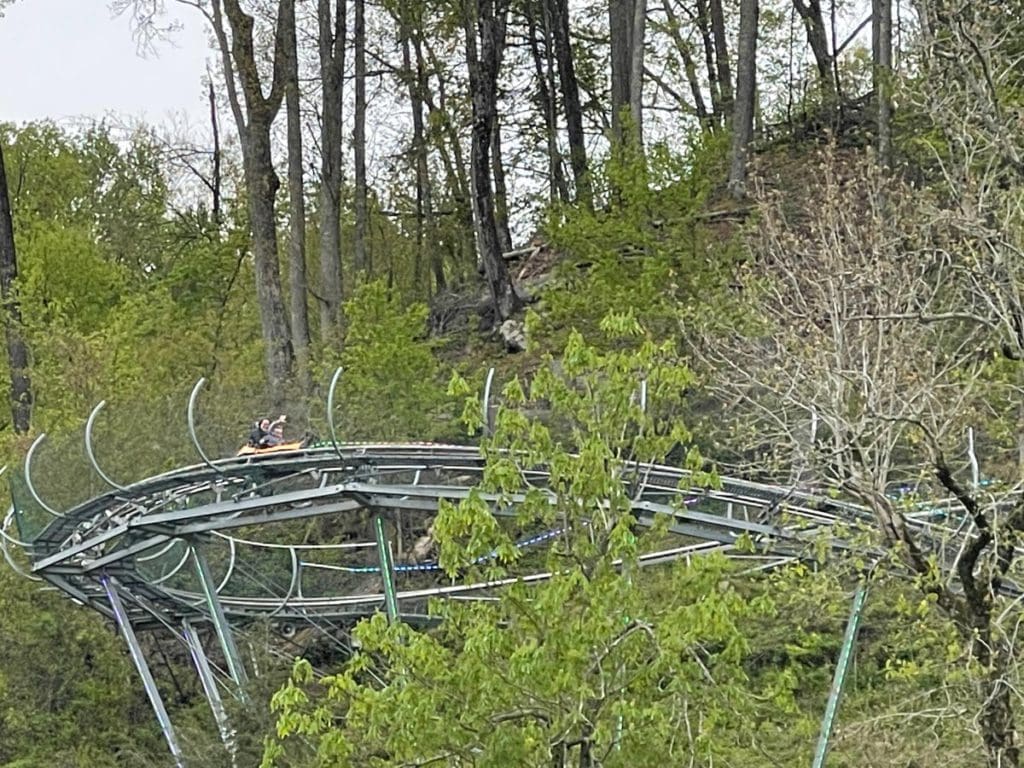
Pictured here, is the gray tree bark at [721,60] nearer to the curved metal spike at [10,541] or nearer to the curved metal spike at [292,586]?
the curved metal spike at [292,586]

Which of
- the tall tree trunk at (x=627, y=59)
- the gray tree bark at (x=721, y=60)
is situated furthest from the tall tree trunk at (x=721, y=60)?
the tall tree trunk at (x=627, y=59)

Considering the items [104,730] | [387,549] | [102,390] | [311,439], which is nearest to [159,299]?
[102,390]

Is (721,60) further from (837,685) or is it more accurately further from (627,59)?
(837,685)

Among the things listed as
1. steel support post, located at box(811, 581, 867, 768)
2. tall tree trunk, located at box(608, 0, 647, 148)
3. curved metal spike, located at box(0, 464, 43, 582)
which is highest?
tall tree trunk, located at box(608, 0, 647, 148)

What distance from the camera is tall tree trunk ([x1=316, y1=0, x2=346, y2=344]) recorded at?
20172 millimetres

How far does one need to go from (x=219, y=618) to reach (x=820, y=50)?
19.1 meters

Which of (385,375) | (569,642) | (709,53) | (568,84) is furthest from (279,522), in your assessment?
(709,53)

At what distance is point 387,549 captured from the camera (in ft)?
35.5

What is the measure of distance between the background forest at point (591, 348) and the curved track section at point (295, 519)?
438mm

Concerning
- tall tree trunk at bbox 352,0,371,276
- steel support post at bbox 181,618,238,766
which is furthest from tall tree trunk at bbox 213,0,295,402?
tall tree trunk at bbox 352,0,371,276

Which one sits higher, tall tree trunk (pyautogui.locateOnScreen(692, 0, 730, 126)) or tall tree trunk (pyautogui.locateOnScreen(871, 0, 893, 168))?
tall tree trunk (pyautogui.locateOnScreen(692, 0, 730, 126))

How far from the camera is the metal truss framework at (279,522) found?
9.68 m

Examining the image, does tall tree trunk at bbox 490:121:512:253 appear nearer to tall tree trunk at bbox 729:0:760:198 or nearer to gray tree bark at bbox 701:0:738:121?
tall tree trunk at bbox 729:0:760:198

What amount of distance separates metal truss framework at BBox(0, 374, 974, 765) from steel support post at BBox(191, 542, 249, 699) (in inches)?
0.5
